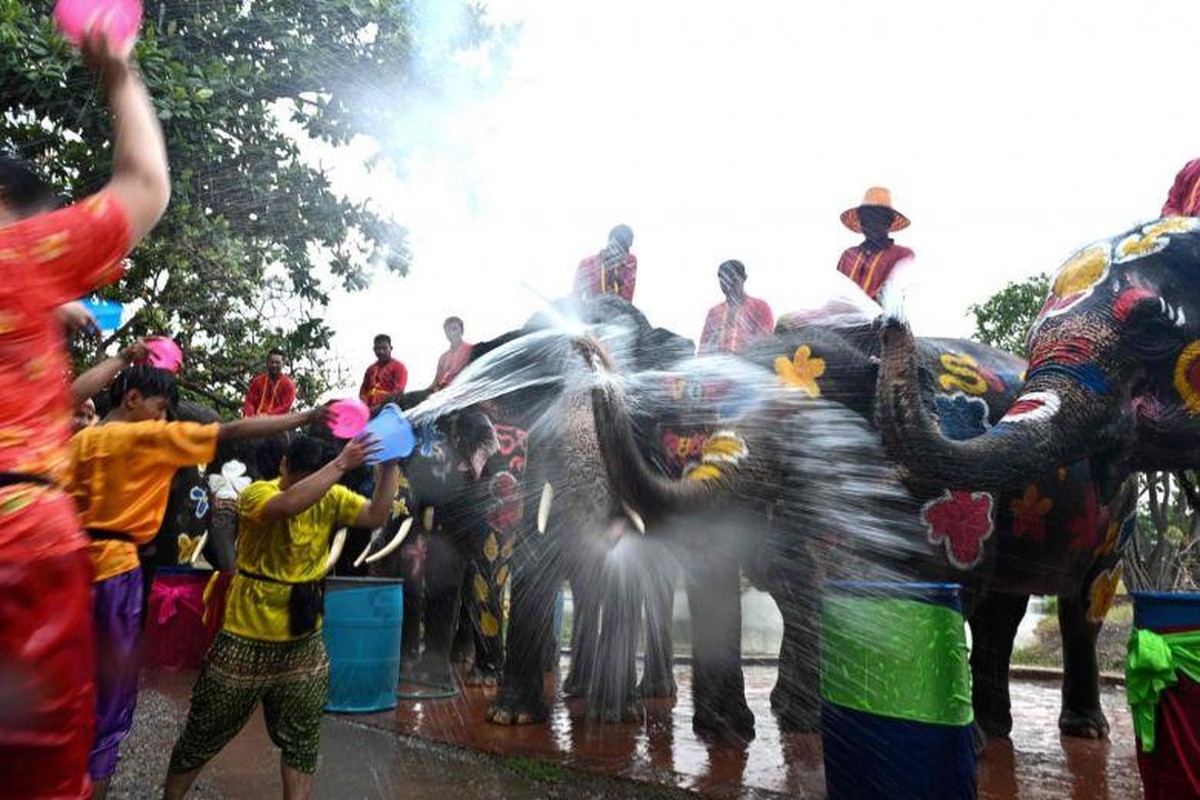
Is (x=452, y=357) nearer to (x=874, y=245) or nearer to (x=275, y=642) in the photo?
(x=874, y=245)

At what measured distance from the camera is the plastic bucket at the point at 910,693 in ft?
11.8

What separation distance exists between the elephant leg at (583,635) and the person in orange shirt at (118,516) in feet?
9.89

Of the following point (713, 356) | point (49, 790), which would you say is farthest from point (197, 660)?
point (49, 790)

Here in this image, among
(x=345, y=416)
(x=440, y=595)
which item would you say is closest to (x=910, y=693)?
(x=345, y=416)

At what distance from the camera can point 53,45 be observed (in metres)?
6.86

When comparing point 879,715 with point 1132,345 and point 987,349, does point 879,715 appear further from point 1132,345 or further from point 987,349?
point 987,349

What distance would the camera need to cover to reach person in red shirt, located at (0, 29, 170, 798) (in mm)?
1605

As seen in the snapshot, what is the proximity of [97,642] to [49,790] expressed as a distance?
198 centimetres

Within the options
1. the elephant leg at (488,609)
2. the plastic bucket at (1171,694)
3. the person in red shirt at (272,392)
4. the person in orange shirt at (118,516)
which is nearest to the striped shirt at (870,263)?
the plastic bucket at (1171,694)

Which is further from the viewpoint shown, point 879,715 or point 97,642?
point 879,715

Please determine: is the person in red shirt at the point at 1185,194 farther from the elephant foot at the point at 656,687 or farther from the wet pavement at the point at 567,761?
the elephant foot at the point at 656,687

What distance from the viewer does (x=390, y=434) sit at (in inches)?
126

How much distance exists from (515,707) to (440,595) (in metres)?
2.35

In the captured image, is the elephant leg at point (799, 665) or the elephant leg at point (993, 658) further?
the elephant leg at point (993, 658)
